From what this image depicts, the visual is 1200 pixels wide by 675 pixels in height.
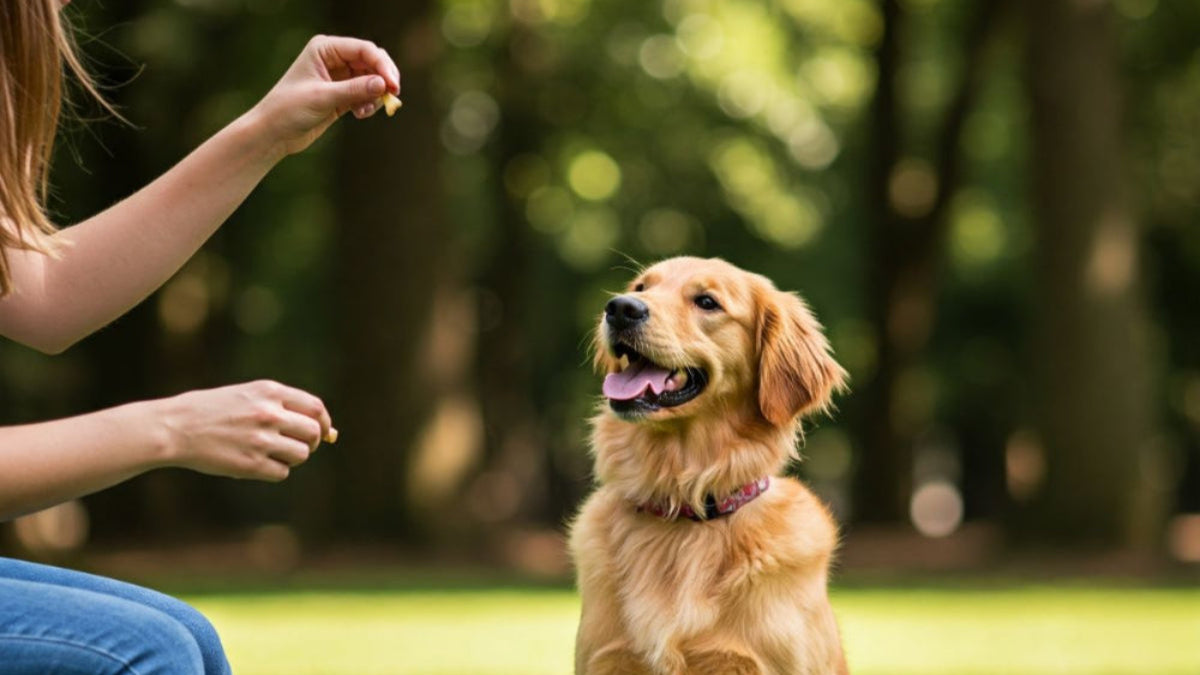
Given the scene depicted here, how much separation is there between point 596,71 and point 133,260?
2045 centimetres

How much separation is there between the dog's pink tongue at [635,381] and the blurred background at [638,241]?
378 inches

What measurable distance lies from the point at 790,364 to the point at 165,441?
3.03 metres

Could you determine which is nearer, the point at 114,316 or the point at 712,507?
the point at 114,316

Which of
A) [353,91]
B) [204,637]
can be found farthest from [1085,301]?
[204,637]

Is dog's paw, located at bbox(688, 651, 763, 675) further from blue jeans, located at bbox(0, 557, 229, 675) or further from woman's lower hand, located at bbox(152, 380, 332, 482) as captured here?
woman's lower hand, located at bbox(152, 380, 332, 482)

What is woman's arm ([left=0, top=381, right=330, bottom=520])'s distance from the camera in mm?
2623

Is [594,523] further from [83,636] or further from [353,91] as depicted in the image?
[83,636]

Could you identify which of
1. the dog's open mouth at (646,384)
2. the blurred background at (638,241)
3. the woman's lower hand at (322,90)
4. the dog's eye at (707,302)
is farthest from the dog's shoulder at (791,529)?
the blurred background at (638,241)

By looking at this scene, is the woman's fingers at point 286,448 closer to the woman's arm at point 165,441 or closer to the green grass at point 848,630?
the woman's arm at point 165,441

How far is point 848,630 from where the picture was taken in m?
10.9

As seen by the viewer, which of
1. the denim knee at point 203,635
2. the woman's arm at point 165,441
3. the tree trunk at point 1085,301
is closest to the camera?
the woman's arm at point 165,441

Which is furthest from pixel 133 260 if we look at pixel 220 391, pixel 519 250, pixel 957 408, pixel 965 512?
pixel 965 512

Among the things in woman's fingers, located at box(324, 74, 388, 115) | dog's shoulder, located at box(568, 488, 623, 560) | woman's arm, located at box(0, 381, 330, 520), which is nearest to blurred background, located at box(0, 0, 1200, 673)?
dog's shoulder, located at box(568, 488, 623, 560)

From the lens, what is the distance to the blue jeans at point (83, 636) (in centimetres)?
269
